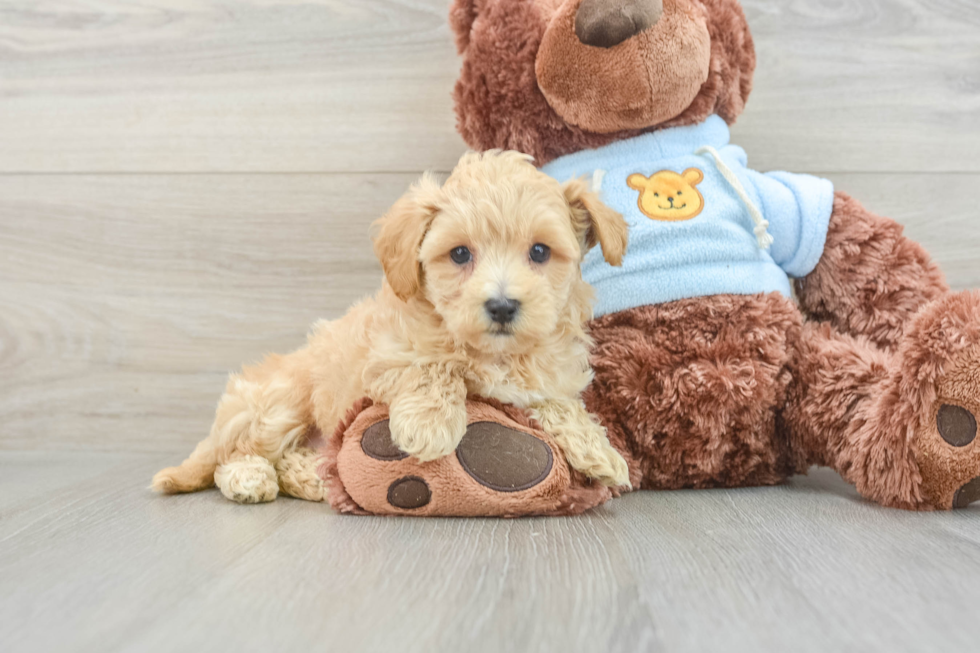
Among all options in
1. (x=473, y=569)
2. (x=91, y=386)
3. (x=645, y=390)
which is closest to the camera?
(x=473, y=569)

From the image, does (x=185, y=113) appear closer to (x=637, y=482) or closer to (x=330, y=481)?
(x=330, y=481)

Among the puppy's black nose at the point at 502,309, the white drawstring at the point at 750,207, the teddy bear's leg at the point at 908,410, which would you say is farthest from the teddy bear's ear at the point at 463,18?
the teddy bear's leg at the point at 908,410

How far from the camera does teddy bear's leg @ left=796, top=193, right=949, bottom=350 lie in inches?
54.7

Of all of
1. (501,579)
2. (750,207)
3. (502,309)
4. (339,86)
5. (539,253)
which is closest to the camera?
(501,579)

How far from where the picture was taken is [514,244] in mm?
1153

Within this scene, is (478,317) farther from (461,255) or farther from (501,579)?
(501,579)

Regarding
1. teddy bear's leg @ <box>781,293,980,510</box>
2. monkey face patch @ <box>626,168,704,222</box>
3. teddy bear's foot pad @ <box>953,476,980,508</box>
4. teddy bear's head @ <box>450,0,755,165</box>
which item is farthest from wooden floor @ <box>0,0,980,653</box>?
monkey face patch @ <box>626,168,704,222</box>

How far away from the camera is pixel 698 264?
1362mm

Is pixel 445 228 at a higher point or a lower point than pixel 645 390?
higher

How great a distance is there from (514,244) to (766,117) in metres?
1.01

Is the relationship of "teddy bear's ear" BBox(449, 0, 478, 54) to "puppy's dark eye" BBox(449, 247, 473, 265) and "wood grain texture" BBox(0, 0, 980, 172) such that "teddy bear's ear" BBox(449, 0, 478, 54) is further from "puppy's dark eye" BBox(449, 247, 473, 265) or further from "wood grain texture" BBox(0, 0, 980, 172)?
"puppy's dark eye" BBox(449, 247, 473, 265)

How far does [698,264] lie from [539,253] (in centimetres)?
37

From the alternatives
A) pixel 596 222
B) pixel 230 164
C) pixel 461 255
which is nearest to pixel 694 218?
pixel 596 222

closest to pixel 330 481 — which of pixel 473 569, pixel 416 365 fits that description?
pixel 416 365
